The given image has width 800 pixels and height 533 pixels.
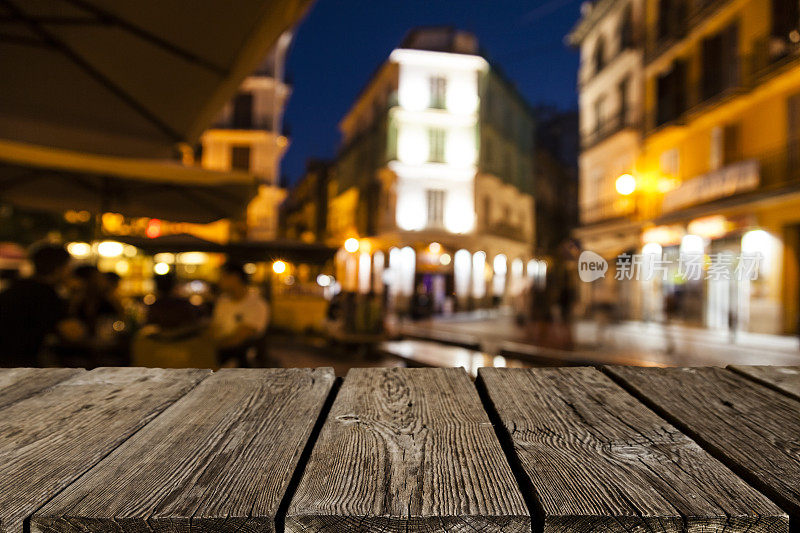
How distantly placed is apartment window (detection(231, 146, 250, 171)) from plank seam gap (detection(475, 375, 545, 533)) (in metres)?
21.0

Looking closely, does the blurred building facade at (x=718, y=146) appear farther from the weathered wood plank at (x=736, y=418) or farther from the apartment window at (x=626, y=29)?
the weathered wood plank at (x=736, y=418)

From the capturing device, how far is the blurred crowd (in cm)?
296

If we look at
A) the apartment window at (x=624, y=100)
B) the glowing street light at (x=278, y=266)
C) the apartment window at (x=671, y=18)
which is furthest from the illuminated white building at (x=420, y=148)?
the apartment window at (x=624, y=100)

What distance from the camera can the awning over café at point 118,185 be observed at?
11.5ft

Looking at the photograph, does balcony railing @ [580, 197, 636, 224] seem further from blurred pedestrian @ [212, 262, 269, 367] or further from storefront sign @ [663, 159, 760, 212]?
blurred pedestrian @ [212, 262, 269, 367]

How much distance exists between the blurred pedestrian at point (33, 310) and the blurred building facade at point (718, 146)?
8.07m

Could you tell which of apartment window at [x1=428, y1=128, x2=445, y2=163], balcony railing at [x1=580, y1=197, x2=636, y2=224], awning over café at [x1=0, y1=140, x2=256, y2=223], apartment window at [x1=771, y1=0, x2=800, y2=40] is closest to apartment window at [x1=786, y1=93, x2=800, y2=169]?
apartment window at [x1=771, y1=0, x2=800, y2=40]

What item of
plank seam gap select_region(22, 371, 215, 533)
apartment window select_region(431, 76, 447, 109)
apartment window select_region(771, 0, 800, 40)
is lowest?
plank seam gap select_region(22, 371, 215, 533)

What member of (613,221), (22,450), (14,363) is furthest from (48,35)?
(613,221)

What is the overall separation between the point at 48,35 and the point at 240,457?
3087 mm

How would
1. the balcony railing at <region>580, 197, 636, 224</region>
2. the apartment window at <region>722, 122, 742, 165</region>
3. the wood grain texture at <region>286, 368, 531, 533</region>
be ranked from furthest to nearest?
the balcony railing at <region>580, 197, 636, 224</region>, the apartment window at <region>722, 122, 742, 165</region>, the wood grain texture at <region>286, 368, 531, 533</region>

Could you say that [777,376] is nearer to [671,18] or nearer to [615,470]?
[615,470]

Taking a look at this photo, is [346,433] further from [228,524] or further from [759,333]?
[759,333]

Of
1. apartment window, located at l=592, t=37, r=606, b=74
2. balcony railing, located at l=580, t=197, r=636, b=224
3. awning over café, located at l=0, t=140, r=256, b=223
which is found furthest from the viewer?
apartment window, located at l=592, t=37, r=606, b=74
